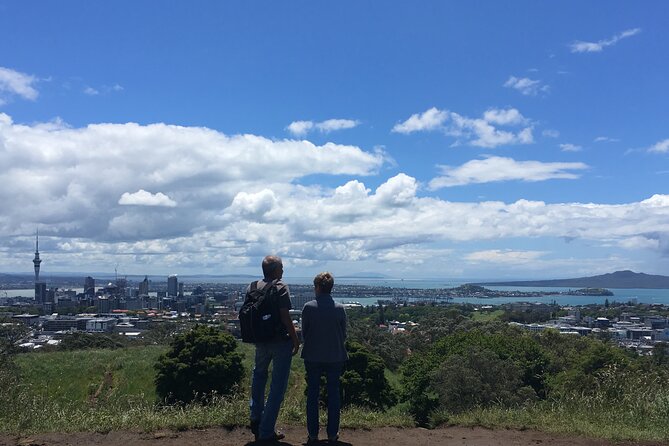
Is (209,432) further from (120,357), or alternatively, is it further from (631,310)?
(631,310)

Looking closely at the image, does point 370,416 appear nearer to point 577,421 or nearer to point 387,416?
point 387,416

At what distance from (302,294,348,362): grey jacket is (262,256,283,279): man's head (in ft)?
1.46

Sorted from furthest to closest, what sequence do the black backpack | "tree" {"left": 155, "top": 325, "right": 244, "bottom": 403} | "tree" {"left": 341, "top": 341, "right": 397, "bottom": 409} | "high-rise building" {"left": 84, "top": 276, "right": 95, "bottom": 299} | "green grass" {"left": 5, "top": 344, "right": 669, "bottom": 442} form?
"high-rise building" {"left": 84, "top": 276, "right": 95, "bottom": 299}
"tree" {"left": 341, "top": 341, "right": 397, "bottom": 409}
"tree" {"left": 155, "top": 325, "right": 244, "bottom": 403}
"green grass" {"left": 5, "top": 344, "right": 669, "bottom": 442}
the black backpack

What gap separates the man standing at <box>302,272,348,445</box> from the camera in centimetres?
572

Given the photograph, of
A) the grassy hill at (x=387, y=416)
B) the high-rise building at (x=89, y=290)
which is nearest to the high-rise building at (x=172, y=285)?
the high-rise building at (x=89, y=290)

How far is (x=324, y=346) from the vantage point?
5715mm

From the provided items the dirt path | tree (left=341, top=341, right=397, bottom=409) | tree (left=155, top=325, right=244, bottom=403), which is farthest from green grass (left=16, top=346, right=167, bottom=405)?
the dirt path

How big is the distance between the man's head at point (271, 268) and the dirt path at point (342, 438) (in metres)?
1.70

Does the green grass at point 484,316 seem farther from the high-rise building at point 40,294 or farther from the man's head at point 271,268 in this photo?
the high-rise building at point 40,294

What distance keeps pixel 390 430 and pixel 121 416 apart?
3122 millimetres

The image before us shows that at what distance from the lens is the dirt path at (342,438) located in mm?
5742

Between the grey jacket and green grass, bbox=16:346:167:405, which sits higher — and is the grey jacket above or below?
above

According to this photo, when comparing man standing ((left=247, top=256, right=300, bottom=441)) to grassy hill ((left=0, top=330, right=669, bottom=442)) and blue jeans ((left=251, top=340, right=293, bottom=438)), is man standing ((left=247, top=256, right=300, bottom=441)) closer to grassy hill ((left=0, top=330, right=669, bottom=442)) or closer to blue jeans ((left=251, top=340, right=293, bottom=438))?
blue jeans ((left=251, top=340, right=293, bottom=438))

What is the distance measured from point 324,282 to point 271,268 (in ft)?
1.86
